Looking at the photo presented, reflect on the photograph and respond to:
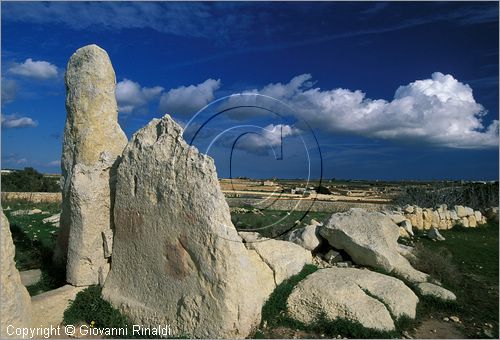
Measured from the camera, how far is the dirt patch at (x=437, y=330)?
7423 mm

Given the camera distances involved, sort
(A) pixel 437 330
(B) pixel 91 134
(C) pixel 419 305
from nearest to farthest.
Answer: (A) pixel 437 330
(C) pixel 419 305
(B) pixel 91 134

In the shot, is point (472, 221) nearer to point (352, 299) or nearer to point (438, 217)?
point (438, 217)

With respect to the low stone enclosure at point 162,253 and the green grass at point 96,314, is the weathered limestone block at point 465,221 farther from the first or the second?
the green grass at point 96,314

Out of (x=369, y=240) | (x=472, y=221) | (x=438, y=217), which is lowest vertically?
(x=472, y=221)

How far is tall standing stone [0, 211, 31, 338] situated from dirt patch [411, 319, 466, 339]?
6338 mm

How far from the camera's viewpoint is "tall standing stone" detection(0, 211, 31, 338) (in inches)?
227

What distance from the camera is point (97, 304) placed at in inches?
297

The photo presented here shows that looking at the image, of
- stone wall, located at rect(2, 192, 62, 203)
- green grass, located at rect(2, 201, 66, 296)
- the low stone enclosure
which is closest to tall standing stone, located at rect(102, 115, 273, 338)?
the low stone enclosure

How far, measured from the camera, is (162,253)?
282 inches

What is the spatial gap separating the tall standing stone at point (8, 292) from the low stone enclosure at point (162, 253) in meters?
0.02

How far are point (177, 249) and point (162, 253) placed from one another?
37cm

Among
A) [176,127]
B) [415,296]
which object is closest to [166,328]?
[176,127]

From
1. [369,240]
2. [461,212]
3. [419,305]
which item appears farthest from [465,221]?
[419,305]

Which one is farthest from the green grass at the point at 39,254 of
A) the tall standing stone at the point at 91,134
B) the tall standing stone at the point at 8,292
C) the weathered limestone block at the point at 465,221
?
the weathered limestone block at the point at 465,221
